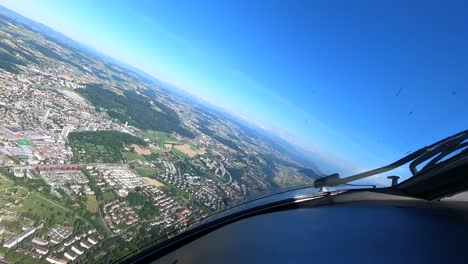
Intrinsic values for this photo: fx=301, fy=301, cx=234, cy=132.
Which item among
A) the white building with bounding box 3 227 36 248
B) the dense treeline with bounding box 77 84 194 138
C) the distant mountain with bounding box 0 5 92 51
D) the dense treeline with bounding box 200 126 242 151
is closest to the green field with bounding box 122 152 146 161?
the dense treeline with bounding box 200 126 242 151

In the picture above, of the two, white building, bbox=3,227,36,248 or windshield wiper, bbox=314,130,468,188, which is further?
white building, bbox=3,227,36,248

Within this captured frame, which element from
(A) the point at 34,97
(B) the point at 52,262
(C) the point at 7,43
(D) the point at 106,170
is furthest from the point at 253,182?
(C) the point at 7,43

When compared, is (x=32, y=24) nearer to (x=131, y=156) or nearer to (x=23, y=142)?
(x=131, y=156)

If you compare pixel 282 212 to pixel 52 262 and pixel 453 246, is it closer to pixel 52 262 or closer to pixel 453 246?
pixel 453 246

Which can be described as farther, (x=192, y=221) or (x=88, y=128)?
(x=88, y=128)

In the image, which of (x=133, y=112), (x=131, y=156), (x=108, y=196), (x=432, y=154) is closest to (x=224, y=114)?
(x=133, y=112)

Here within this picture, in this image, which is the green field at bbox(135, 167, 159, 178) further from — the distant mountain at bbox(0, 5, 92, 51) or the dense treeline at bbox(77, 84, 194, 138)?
the distant mountain at bbox(0, 5, 92, 51)

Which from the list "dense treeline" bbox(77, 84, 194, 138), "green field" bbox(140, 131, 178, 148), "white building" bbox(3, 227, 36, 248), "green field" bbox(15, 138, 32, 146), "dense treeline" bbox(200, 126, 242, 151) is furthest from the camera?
"dense treeline" bbox(77, 84, 194, 138)

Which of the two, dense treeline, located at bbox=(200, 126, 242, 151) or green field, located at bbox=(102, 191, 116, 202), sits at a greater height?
dense treeline, located at bbox=(200, 126, 242, 151)

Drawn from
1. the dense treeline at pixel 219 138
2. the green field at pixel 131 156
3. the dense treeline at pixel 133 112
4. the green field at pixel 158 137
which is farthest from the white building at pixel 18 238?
the dense treeline at pixel 133 112
